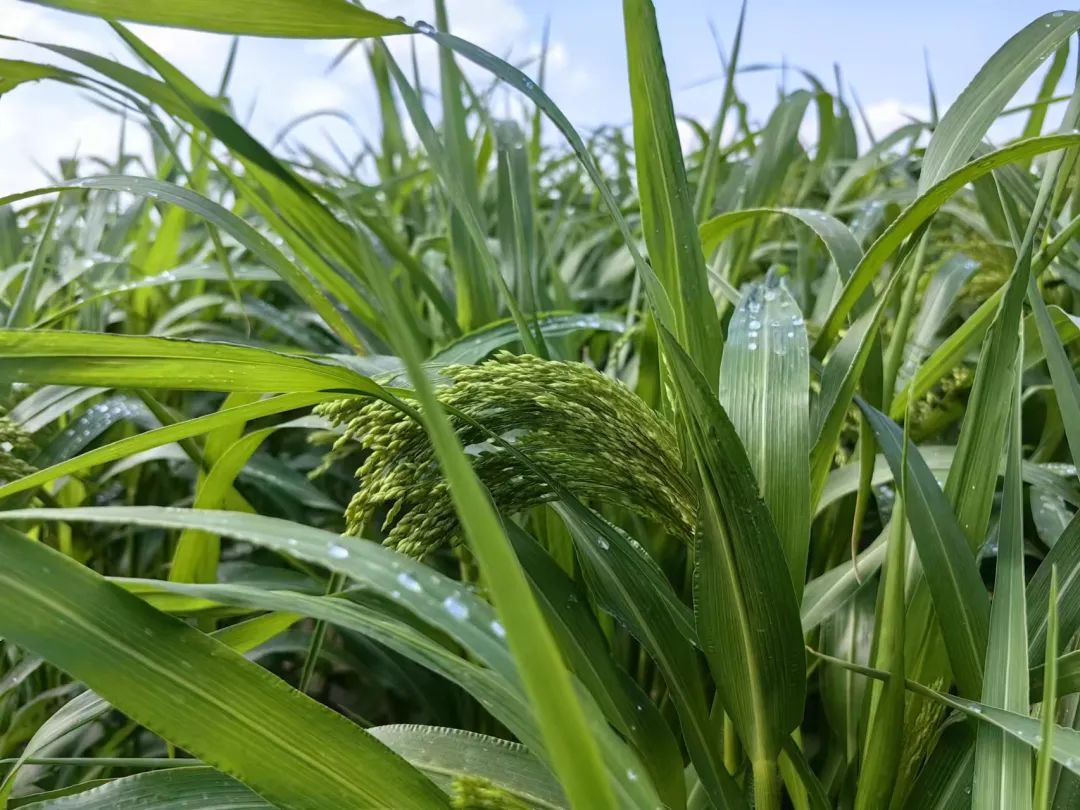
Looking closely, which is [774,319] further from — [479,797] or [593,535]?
[479,797]

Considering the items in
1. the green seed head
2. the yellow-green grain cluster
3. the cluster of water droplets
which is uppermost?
the cluster of water droplets

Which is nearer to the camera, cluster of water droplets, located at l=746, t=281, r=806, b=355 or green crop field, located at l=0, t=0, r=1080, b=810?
green crop field, located at l=0, t=0, r=1080, b=810

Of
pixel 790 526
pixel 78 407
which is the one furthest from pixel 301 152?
pixel 790 526

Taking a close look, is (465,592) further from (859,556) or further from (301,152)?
(301,152)

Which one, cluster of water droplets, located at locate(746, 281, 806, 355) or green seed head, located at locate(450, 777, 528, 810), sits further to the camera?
cluster of water droplets, located at locate(746, 281, 806, 355)

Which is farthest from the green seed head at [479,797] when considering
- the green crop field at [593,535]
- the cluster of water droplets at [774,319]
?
the cluster of water droplets at [774,319]

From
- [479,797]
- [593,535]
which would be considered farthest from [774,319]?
[479,797]

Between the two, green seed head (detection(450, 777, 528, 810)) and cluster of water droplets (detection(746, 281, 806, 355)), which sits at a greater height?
cluster of water droplets (detection(746, 281, 806, 355))

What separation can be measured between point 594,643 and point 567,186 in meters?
1.22

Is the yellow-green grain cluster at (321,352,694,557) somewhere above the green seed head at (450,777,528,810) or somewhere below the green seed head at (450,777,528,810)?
above

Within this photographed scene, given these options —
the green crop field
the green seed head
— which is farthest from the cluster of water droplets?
the green seed head

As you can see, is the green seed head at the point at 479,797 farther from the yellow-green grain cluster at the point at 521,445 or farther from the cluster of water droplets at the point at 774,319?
the cluster of water droplets at the point at 774,319

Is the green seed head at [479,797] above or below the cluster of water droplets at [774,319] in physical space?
below

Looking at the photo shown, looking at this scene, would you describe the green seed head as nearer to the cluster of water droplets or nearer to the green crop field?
the green crop field
